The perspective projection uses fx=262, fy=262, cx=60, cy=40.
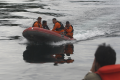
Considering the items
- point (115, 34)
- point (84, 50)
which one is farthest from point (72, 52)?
point (115, 34)

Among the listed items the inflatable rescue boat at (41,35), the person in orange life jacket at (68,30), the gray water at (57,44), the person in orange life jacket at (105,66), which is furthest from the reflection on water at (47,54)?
the person in orange life jacket at (105,66)

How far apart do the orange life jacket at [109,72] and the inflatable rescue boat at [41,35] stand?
11.0 metres

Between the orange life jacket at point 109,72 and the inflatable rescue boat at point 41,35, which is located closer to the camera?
the orange life jacket at point 109,72

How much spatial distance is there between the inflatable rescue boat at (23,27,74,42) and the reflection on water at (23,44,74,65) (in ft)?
1.33

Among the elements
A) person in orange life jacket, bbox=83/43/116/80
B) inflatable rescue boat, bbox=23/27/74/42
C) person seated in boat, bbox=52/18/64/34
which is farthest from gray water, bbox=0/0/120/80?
person in orange life jacket, bbox=83/43/116/80

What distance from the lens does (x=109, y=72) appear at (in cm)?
245

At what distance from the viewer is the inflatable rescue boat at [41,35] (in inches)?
531

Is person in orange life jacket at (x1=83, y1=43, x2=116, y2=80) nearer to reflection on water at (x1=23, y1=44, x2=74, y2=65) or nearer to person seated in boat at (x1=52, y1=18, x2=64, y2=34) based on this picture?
reflection on water at (x1=23, y1=44, x2=74, y2=65)

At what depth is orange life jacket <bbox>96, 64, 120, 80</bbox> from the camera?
244 cm

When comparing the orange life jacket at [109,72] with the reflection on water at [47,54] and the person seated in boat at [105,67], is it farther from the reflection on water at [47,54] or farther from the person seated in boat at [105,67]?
the reflection on water at [47,54]

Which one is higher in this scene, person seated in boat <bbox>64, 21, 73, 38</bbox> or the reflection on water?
person seated in boat <bbox>64, 21, 73, 38</bbox>

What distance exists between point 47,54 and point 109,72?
368 inches

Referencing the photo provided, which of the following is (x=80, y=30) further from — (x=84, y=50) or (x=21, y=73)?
(x=21, y=73)

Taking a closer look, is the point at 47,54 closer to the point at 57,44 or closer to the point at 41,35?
the point at 41,35
